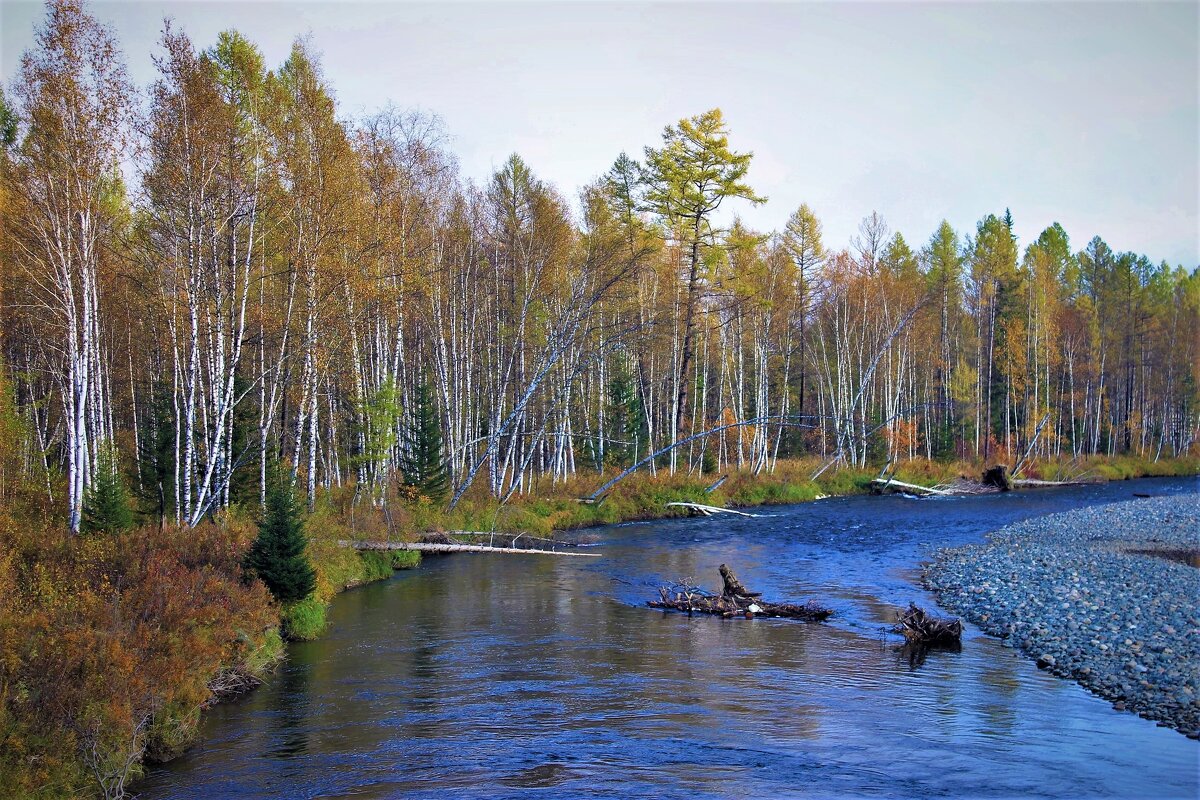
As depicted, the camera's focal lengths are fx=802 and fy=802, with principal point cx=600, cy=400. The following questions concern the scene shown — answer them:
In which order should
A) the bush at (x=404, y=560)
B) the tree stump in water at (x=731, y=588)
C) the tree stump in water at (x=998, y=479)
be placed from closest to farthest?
the tree stump in water at (x=731, y=588) → the bush at (x=404, y=560) → the tree stump in water at (x=998, y=479)

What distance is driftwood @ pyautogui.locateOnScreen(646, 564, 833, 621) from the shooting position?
15922 millimetres

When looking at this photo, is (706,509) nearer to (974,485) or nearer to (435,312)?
(435,312)

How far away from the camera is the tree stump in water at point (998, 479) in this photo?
43.2m

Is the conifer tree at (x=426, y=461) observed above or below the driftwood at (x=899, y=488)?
above

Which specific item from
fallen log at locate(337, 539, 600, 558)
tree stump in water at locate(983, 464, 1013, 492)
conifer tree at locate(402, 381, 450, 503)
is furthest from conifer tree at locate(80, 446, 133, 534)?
tree stump in water at locate(983, 464, 1013, 492)

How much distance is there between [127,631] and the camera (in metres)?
9.95

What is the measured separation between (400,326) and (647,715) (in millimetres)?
17034

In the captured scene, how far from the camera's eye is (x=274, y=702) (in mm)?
11508

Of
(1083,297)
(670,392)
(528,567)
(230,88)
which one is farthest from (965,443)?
(230,88)

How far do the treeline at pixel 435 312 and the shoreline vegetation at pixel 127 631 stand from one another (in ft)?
6.56

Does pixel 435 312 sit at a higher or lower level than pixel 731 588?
higher

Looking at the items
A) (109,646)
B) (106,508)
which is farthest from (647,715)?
(106,508)

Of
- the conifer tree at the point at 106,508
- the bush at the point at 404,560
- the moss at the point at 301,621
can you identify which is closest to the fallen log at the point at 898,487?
the bush at the point at 404,560

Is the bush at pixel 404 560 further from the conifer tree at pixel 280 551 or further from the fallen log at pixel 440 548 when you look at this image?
the conifer tree at pixel 280 551
